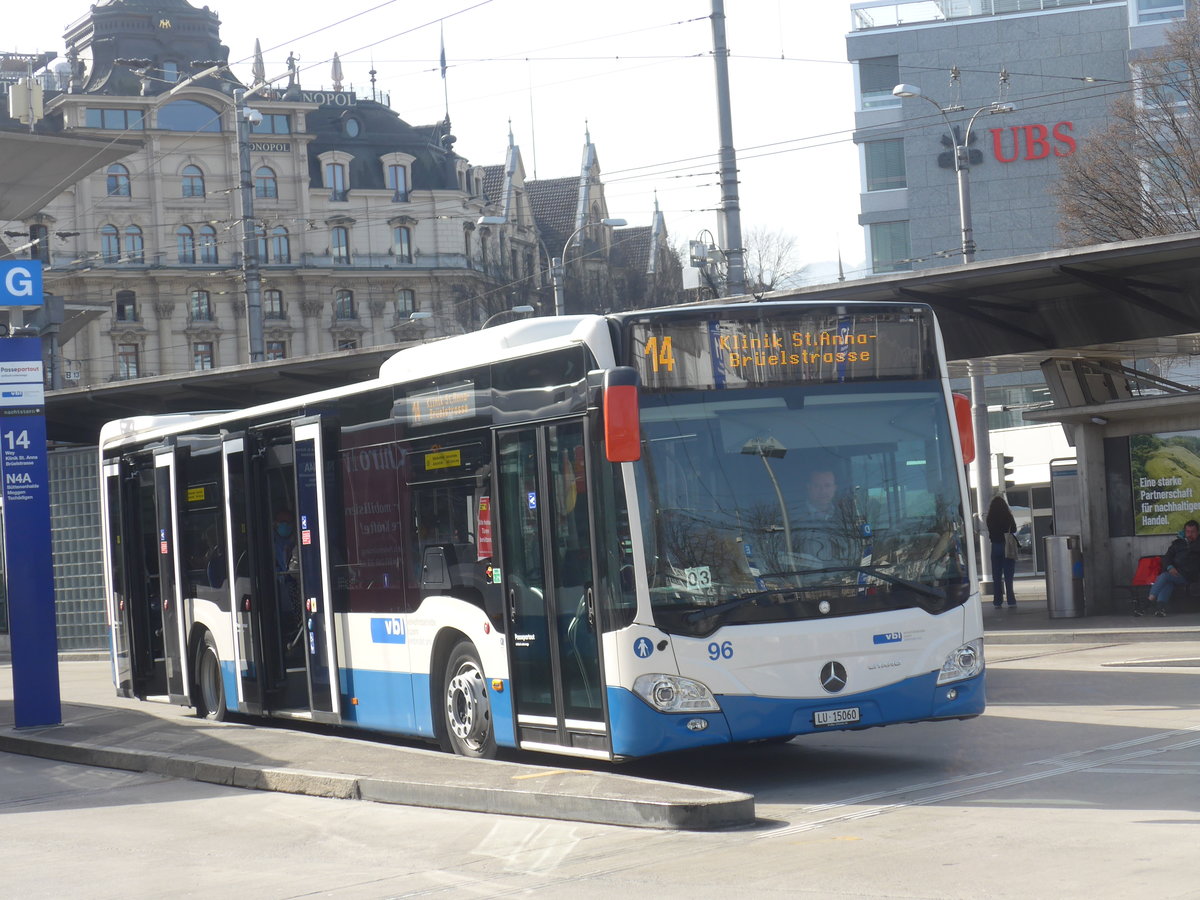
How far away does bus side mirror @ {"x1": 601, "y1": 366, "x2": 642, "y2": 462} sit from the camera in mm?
9086

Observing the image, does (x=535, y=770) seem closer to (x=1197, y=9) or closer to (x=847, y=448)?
(x=847, y=448)

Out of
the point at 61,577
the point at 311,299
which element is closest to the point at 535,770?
the point at 61,577

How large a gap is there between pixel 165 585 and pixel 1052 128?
4919cm

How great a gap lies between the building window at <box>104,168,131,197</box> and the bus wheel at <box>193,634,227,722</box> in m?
69.6

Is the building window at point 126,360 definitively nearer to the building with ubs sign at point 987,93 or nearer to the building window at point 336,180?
the building window at point 336,180

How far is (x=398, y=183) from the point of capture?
91.9 m

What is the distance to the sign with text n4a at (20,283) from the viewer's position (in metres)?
14.5

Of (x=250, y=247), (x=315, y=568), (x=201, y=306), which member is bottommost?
(x=315, y=568)

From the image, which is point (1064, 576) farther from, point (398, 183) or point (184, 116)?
point (398, 183)

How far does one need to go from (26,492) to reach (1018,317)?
1253 cm

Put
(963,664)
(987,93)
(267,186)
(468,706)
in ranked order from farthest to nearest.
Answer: (267,186) < (987,93) < (468,706) < (963,664)

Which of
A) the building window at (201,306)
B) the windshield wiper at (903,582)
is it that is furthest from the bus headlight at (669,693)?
the building window at (201,306)

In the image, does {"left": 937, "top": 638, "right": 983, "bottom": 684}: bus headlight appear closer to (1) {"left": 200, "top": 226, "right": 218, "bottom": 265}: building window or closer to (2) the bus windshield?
(2) the bus windshield

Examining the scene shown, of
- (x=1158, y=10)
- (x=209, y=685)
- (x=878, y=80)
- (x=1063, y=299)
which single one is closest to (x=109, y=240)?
(x=878, y=80)
